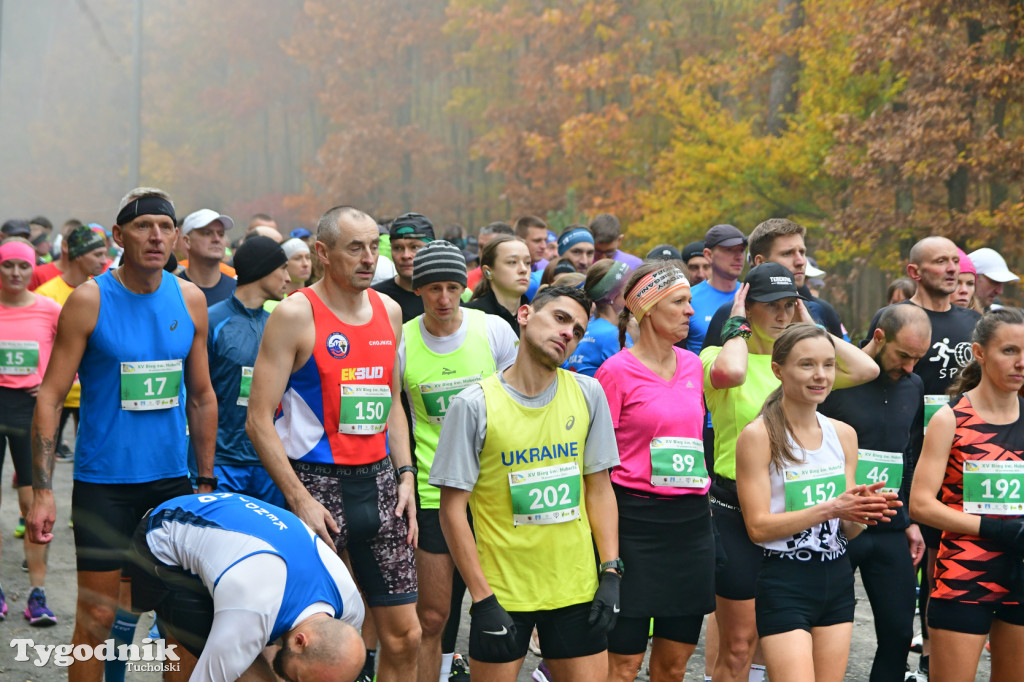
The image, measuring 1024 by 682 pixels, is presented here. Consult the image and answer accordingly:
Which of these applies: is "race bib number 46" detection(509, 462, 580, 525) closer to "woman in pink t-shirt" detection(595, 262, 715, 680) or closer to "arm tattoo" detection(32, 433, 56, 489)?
"woman in pink t-shirt" detection(595, 262, 715, 680)

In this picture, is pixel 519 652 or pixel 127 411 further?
pixel 127 411

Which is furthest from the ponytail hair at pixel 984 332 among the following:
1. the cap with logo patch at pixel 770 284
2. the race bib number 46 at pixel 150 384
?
the race bib number 46 at pixel 150 384

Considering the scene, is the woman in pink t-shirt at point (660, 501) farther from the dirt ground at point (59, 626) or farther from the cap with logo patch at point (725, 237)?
the cap with logo patch at point (725, 237)

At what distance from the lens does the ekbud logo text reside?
14.8 ft

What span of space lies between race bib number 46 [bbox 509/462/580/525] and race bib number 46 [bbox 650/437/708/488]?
60 cm

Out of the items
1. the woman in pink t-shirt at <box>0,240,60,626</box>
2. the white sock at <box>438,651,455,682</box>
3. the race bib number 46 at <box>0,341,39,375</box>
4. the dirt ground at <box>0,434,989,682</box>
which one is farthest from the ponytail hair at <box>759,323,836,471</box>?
the race bib number 46 at <box>0,341,39,375</box>

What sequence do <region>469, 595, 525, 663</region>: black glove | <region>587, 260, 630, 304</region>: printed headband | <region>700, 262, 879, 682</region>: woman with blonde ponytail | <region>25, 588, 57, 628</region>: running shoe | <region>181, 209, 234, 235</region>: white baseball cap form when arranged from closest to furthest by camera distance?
<region>469, 595, 525, 663</region>: black glove
<region>700, 262, 879, 682</region>: woman with blonde ponytail
<region>587, 260, 630, 304</region>: printed headband
<region>25, 588, 57, 628</region>: running shoe
<region>181, 209, 234, 235</region>: white baseball cap

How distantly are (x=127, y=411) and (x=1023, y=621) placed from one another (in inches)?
148

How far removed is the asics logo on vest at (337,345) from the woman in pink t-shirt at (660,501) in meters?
1.05

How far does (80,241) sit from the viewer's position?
309 inches

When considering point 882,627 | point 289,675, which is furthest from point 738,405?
point 289,675

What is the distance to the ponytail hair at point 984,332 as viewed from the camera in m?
4.62

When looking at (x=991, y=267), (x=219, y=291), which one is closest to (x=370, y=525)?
(x=219, y=291)

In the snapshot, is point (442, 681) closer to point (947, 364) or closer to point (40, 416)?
point (40, 416)
